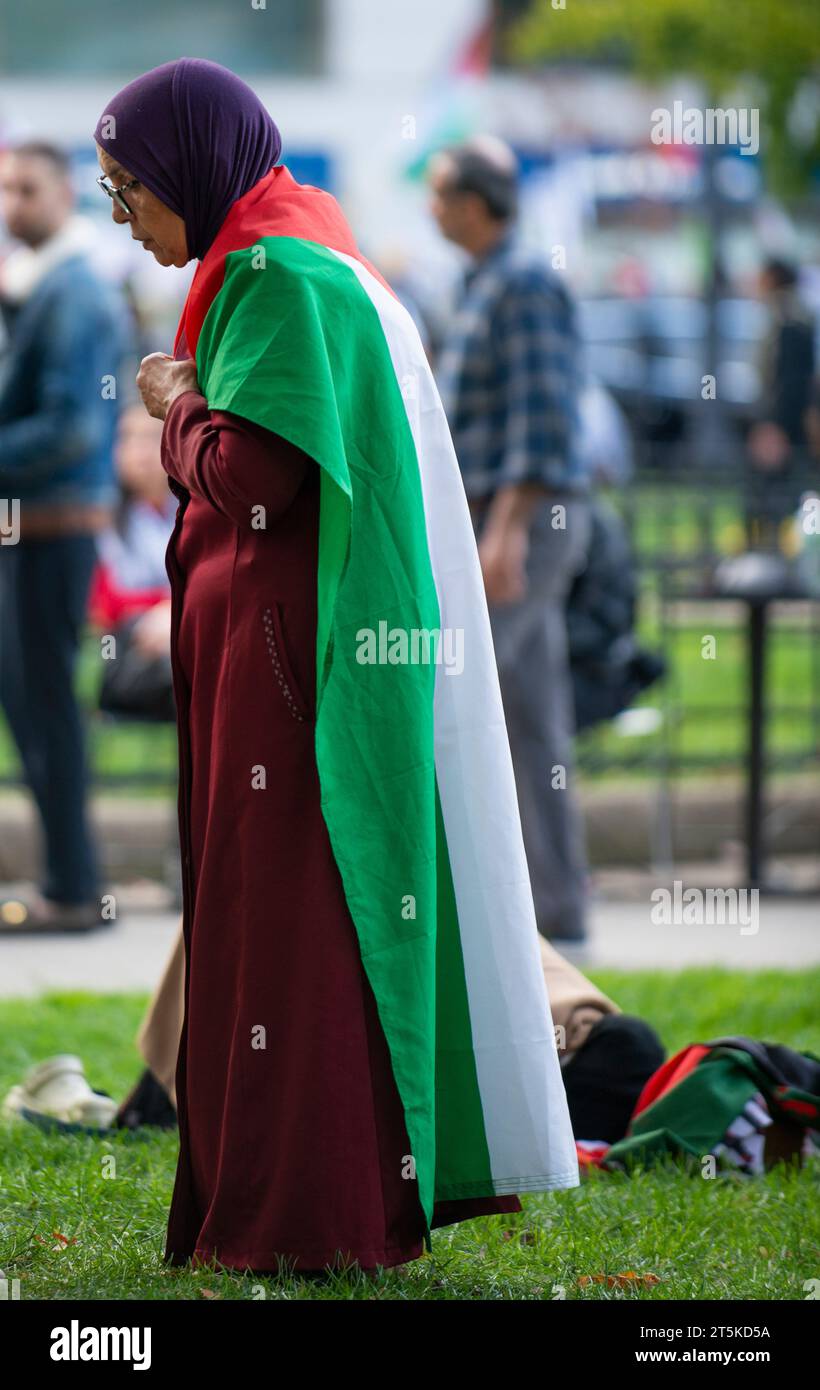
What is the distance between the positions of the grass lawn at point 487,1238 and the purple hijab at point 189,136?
1730mm

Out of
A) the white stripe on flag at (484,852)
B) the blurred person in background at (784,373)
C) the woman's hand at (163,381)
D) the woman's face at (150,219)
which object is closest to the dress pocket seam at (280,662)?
the white stripe on flag at (484,852)

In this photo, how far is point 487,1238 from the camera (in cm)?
380

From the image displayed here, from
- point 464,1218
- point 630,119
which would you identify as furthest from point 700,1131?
point 630,119

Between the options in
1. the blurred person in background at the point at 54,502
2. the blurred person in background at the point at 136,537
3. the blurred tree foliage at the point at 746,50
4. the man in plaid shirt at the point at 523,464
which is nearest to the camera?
the man in plaid shirt at the point at 523,464

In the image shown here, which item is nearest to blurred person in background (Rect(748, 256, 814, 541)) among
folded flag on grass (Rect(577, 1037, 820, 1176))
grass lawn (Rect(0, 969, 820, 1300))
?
folded flag on grass (Rect(577, 1037, 820, 1176))

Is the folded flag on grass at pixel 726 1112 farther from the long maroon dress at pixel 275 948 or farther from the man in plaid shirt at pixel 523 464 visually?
the man in plaid shirt at pixel 523 464

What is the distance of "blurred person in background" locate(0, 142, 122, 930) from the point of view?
271 inches

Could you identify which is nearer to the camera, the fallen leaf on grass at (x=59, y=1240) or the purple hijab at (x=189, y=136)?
the purple hijab at (x=189, y=136)

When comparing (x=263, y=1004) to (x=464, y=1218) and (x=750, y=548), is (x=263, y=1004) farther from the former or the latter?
(x=750, y=548)

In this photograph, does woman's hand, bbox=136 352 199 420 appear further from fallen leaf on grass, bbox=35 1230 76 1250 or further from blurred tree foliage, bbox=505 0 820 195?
blurred tree foliage, bbox=505 0 820 195

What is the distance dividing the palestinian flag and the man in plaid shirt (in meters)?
2.84

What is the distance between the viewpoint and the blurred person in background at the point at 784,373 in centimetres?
1251
